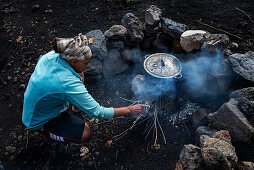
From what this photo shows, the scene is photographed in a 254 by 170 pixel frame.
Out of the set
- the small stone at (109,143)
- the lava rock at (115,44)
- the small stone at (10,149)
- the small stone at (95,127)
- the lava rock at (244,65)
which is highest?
the lava rock at (244,65)

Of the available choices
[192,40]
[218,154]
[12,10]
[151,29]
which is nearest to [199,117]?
[218,154]

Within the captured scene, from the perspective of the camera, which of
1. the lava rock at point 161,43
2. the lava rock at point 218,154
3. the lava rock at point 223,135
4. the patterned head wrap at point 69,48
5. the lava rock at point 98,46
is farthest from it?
the lava rock at point 161,43

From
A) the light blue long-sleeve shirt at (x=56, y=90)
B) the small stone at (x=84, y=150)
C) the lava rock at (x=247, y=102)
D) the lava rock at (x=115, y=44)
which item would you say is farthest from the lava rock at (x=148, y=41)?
the small stone at (x=84, y=150)

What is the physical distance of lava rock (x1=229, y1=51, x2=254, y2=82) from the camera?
263 centimetres

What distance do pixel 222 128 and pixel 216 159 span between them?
0.69m

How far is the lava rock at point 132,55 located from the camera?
12.0ft

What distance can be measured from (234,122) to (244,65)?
2.76ft

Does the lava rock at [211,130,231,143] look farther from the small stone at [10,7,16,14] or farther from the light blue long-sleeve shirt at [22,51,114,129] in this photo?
the small stone at [10,7,16,14]

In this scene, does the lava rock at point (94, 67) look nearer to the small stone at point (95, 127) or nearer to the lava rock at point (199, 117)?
the small stone at point (95, 127)

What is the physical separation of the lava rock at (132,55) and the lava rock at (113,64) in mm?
99

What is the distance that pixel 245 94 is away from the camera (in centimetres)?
253

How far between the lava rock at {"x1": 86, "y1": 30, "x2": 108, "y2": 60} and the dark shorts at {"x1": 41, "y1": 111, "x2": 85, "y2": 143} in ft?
4.08

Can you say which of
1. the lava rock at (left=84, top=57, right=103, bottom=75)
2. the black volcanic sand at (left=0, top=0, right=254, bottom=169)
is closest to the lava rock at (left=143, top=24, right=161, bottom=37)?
the black volcanic sand at (left=0, top=0, right=254, bottom=169)

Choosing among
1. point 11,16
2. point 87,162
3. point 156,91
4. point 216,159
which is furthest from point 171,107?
point 11,16
